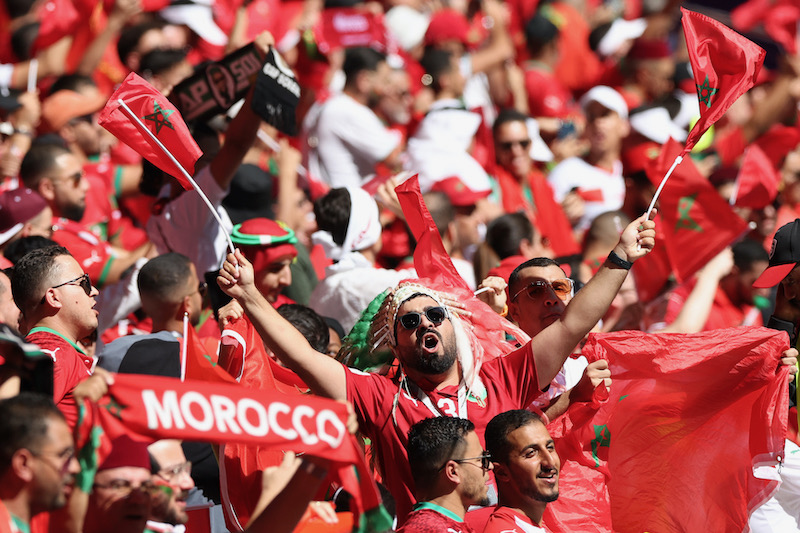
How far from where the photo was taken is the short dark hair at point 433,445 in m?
4.02

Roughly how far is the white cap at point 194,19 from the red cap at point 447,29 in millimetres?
2095

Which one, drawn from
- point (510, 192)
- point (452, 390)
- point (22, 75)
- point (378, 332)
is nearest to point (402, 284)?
point (378, 332)

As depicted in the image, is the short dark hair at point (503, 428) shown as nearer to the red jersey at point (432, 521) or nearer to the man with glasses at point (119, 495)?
the red jersey at point (432, 521)

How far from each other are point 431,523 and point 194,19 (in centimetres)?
641

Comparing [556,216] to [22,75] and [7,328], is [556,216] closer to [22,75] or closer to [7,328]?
[22,75]

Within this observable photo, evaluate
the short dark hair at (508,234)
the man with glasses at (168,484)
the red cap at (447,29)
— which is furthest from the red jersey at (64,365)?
the red cap at (447,29)

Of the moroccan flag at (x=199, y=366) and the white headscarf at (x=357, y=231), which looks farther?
the white headscarf at (x=357, y=231)

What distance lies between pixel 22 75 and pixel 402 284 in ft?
16.0

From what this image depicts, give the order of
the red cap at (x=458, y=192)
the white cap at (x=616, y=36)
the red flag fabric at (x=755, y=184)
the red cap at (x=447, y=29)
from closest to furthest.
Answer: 1. the red flag fabric at (x=755, y=184)
2. the red cap at (x=458, y=192)
3. the red cap at (x=447, y=29)
4. the white cap at (x=616, y=36)

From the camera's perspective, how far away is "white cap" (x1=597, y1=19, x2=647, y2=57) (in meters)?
11.8

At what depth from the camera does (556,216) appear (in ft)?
27.1

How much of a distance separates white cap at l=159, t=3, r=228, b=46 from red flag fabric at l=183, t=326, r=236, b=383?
5527mm

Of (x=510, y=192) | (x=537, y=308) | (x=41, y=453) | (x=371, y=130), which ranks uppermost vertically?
(x=41, y=453)

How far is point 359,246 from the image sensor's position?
6.23m
